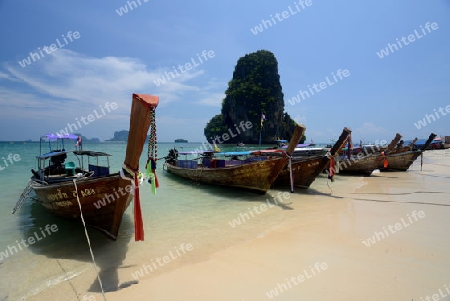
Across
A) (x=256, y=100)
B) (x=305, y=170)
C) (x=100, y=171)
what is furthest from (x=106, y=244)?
(x=256, y=100)

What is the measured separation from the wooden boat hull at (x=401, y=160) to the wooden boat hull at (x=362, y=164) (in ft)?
8.18

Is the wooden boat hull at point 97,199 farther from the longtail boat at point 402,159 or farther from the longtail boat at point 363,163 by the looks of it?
the longtail boat at point 402,159

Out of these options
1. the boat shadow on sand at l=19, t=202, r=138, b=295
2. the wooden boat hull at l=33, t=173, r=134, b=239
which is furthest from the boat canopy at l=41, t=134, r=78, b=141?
the wooden boat hull at l=33, t=173, r=134, b=239

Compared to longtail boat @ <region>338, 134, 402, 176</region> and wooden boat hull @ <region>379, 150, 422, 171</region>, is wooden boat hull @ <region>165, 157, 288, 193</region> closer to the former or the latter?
longtail boat @ <region>338, 134, 402, 176</region>

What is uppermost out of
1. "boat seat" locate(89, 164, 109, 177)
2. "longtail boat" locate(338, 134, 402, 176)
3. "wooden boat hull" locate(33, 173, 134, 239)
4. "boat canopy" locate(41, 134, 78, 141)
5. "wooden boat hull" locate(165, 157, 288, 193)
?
"boat canopy" locate(41, 134, 78, 141)

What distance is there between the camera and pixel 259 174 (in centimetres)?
1008

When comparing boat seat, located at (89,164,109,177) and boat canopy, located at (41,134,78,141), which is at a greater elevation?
boat canopy, located at (41,134,78,141)

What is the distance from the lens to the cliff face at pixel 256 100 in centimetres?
7212

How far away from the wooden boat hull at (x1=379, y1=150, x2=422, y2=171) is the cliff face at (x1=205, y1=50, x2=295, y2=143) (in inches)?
2057

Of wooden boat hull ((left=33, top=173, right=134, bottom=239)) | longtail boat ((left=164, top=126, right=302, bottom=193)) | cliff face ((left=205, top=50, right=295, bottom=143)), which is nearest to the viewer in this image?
wooden boat hull ((left=33, top=173, right=134, bottom=239))

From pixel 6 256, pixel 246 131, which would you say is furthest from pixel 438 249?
pixel 246 131

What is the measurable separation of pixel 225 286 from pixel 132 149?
2.81 m

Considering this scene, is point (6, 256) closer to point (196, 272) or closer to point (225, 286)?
point (196, 272)

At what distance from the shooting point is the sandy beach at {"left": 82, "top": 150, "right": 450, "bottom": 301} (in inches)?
134
